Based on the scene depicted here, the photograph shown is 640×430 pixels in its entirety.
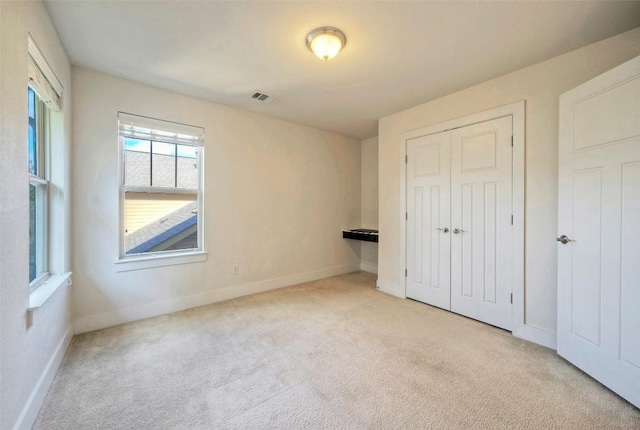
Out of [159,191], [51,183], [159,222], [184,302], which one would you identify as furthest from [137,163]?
[184,302]

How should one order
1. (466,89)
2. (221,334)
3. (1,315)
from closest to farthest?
(1,315) < (221,334) < (466,89)

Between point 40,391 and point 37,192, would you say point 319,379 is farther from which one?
point 37,192

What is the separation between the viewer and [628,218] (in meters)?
1.67

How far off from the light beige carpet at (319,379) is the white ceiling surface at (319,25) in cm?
246

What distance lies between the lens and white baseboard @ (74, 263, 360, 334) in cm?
258

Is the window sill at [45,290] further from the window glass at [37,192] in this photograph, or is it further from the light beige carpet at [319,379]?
the light beige carpet at [319,379]

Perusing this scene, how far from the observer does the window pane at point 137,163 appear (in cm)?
280

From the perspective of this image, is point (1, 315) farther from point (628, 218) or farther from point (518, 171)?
point (518, 171)

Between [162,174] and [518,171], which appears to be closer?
[518,171]

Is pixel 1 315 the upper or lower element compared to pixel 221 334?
upper

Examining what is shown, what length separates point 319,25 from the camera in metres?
1.89

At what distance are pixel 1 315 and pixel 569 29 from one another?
12.2ft

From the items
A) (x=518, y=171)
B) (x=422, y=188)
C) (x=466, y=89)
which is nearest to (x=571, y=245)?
(x=518, y=171)

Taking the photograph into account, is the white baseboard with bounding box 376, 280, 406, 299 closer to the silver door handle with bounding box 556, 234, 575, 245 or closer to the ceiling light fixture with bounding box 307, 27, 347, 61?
the silver door handle with bounding box 556, 234, 575, 245
